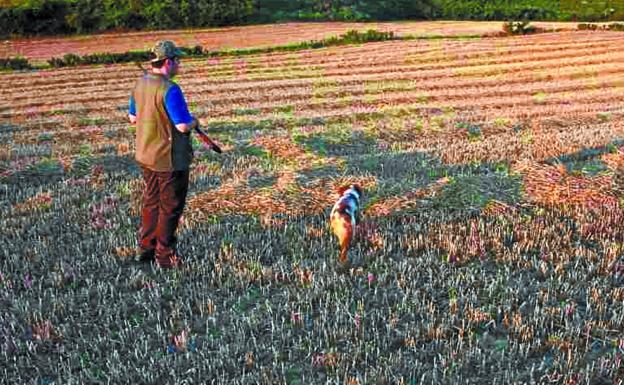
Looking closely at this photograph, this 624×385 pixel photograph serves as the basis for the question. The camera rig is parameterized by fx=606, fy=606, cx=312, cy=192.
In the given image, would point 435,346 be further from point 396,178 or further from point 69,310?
point 396,178

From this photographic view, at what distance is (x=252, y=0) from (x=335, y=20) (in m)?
6.76

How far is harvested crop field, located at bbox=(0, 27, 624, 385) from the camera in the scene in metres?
4.43

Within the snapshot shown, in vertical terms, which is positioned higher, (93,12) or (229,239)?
(93,12)

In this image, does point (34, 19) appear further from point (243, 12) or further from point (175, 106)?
point (175, 106)

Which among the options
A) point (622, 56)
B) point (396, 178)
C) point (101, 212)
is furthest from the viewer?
point (622, 56)

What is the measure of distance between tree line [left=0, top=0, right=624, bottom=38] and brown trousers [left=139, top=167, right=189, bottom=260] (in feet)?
131

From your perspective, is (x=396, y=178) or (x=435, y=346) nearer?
(x=435, y=346)

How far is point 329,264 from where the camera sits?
5.99 m

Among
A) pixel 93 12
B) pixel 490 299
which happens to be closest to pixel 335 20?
pixel 93 12

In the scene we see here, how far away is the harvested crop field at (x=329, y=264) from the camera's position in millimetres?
4426

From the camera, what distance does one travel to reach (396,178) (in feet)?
29.0

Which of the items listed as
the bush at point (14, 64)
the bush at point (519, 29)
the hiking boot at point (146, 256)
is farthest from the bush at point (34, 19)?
the hiking boot at point (146, 256)

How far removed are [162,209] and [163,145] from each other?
653 millimetres

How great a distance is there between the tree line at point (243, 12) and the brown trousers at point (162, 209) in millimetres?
40033
